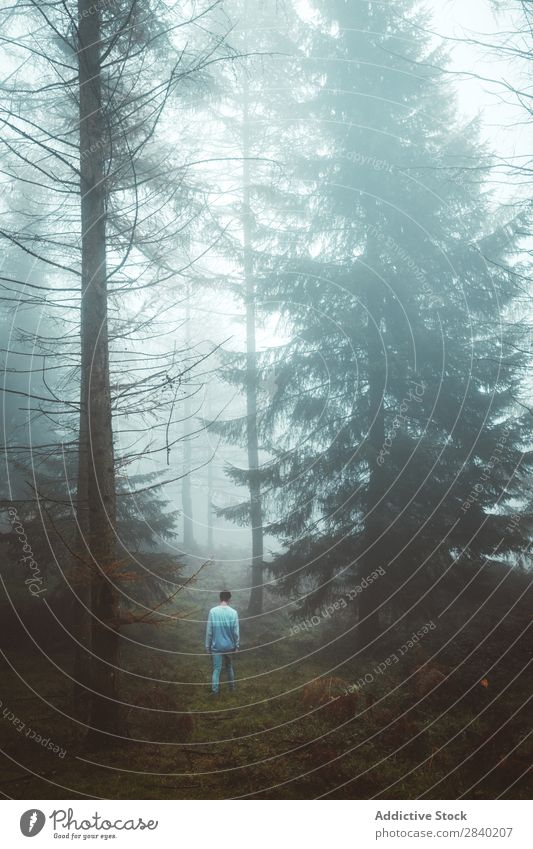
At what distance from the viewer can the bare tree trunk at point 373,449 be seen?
1006cm

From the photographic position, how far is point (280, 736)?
Result: 667 centimetres

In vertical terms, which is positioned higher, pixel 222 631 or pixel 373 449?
pixel 373 449

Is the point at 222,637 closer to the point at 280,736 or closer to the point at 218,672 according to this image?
the point at 218,672

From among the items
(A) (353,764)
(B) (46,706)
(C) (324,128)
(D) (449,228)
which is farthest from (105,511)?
(C) (324,128)

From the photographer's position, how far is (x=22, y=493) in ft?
51.4

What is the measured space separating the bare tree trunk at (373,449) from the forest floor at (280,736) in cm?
105
